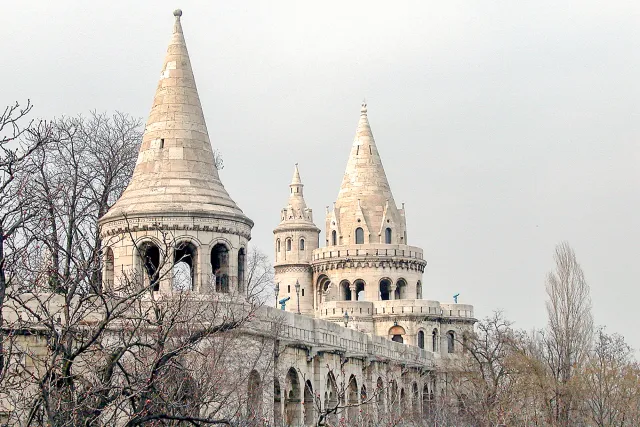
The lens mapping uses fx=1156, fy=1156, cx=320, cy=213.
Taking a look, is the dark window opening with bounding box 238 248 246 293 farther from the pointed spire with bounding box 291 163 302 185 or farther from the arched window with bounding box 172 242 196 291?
the pointed spire with bounding box 291 163 302 185

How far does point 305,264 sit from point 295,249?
1.49m

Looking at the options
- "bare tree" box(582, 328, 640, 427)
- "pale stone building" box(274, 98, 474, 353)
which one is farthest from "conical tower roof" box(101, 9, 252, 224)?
"pale stone building" box(274, 98, 474, 353)

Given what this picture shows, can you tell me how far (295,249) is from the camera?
212ft

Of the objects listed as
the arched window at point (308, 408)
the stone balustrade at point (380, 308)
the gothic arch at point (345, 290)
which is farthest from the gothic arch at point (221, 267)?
the gothic arch at point (345, 290)

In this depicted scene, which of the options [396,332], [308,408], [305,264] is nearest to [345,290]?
[305,264]

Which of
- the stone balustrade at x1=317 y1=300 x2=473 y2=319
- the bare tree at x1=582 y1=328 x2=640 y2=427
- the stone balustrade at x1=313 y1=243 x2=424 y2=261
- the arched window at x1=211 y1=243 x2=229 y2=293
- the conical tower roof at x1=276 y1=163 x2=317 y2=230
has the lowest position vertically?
the bare tree at x1=582 y1=328 x2=640 y2=427

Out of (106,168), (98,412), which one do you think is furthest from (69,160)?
(98,412)

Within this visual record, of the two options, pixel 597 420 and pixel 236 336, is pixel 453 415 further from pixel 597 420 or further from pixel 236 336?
pixel 236 336

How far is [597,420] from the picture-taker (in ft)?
131

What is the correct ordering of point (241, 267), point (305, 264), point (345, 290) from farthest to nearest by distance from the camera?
point (305, 264), point (345, 290), point (241, 267)

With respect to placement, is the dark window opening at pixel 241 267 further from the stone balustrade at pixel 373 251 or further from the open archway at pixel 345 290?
the open archway at pixel 345 290

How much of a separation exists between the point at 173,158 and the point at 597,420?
19609mm

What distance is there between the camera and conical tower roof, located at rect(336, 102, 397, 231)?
60.7m

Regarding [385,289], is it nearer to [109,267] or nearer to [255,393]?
[109,267]
